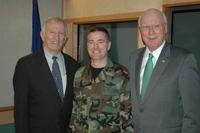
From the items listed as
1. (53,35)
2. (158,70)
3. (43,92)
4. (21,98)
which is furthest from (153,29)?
(21,98)

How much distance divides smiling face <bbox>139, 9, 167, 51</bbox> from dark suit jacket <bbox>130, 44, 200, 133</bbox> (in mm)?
83

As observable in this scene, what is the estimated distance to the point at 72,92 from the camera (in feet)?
7.98

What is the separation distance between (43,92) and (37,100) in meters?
0.08

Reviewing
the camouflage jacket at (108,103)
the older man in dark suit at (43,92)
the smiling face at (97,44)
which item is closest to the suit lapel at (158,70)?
the camouflage jacket at (108,103)

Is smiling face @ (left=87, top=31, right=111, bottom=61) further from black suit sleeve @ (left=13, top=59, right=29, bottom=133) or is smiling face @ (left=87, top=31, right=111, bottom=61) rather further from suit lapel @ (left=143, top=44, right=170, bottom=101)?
black suit sleeve @ (left=13, top=59, right=29, bottom=133)

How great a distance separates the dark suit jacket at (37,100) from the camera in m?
2.35

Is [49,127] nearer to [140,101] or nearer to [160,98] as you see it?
[140,101]

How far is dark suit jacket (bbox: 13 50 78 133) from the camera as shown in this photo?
2.35 meters

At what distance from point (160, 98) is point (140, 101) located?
0.15 metres

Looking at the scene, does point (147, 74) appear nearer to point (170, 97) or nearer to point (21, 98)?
point (170, 97)

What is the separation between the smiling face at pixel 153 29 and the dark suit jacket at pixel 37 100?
0.75 meters

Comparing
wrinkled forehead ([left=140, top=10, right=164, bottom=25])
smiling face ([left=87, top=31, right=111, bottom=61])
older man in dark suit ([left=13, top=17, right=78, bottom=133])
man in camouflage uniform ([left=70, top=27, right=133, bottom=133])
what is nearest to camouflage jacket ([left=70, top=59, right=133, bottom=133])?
man in camouflage uniform ([left=70, top=27, right=133, bottom=133])

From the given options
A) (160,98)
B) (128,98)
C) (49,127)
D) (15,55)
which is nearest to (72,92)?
(49,127)

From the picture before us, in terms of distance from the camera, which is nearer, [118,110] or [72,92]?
[118,110]
